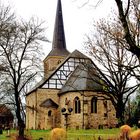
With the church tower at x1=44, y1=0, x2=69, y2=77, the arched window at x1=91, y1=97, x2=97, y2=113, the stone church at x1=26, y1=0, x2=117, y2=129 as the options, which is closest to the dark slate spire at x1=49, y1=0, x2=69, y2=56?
the church tower at x1=44, y1=0, x2=69, y2=77

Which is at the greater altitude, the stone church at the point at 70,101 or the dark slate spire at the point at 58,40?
the dark slate spire at the point at 58,40

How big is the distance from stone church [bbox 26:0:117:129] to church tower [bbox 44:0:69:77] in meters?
9.84

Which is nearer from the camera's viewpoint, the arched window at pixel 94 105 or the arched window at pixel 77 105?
the arched window at pixel 77 105

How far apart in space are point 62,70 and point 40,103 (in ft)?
19.8

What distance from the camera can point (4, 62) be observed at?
26625 millimetres

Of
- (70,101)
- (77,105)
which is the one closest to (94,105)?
(77,105)

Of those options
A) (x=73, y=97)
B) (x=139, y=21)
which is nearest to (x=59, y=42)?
(x=73, y=97)

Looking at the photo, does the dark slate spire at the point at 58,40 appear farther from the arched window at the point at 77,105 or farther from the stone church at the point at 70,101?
the arched window at the point at 77,105

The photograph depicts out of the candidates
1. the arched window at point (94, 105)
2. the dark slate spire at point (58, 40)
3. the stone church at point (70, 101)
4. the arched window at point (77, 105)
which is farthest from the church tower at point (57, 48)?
the arched window at point (94, 105)

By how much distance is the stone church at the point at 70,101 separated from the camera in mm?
50812

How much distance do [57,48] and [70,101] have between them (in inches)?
831

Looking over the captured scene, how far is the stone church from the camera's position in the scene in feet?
167

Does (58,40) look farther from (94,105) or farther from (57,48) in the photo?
(94,105)

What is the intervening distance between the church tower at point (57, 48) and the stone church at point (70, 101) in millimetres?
9841
